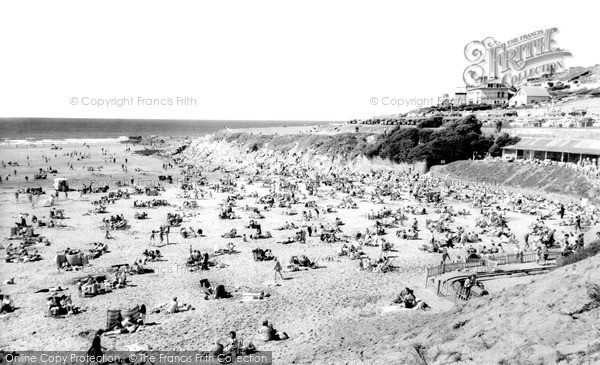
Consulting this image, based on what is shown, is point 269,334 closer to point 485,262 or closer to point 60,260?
point 485,262

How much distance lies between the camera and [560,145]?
125 ft

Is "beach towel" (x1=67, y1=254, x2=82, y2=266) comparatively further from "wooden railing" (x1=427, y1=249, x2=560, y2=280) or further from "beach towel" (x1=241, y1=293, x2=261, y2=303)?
"wooden railing" (x1=427, y1=249, x2=560, y2=280)

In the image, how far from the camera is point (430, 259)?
2011cm

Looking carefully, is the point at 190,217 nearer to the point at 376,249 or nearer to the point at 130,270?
the point at 130,270

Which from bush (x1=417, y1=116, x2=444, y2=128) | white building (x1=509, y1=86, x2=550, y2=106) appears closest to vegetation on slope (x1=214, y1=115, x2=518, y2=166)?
bush (x1=417, y1=116, x2=444, y2=128)

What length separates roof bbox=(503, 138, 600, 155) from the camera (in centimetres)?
3541

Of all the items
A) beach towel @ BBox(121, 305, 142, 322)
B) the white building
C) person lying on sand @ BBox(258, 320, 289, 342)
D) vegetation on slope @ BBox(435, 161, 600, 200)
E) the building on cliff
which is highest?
the white building

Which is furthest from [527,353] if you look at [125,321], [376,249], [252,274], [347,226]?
[347,226]

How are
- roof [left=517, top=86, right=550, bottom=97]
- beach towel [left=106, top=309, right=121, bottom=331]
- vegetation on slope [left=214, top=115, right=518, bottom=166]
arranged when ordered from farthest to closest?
roof [left=517, top=86, right=550, bottom=97], vegetation on slope [left=214, top=115, right=518, bottom=166], beach towel [left=106, top=309, right=121, bottom=331]

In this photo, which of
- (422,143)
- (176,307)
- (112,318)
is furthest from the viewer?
(422,143)

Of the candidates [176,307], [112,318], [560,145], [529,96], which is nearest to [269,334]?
[176,307]

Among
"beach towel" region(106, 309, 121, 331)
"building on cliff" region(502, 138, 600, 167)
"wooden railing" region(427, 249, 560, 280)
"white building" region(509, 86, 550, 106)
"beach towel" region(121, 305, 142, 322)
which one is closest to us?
"beach towel" region(106, 309, 121, 331)

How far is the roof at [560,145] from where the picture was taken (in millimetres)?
35406

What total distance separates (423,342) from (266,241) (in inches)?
573
